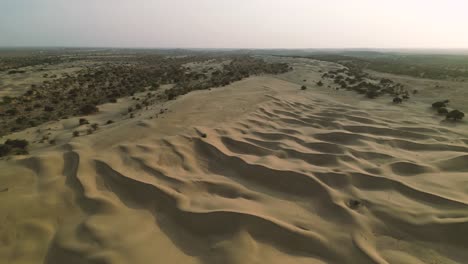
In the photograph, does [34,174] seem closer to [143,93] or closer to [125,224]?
[125,224]

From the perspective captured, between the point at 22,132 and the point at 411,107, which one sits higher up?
the point at 411,107

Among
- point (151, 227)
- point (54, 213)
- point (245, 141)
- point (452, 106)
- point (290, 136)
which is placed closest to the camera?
point (151, 227)

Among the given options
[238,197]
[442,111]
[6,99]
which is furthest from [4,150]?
[442,111]

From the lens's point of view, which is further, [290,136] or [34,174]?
[290,136]

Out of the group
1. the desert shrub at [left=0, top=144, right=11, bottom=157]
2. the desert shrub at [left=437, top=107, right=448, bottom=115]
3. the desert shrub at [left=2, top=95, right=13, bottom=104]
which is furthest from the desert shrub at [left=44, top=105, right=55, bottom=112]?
the desert shrub at [left=437, top=107, right=448, bottom=115]

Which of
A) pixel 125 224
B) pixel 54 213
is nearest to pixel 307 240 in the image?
pixel 125 224

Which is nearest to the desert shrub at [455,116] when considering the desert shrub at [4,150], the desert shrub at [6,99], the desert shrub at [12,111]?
the desert shrub at [4,150]

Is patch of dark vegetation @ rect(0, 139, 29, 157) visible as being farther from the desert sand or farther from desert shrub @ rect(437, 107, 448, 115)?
desert shrub @ rect(437, 107, 448, 115)

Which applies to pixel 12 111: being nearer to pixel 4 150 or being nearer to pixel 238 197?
pixel 4 150
